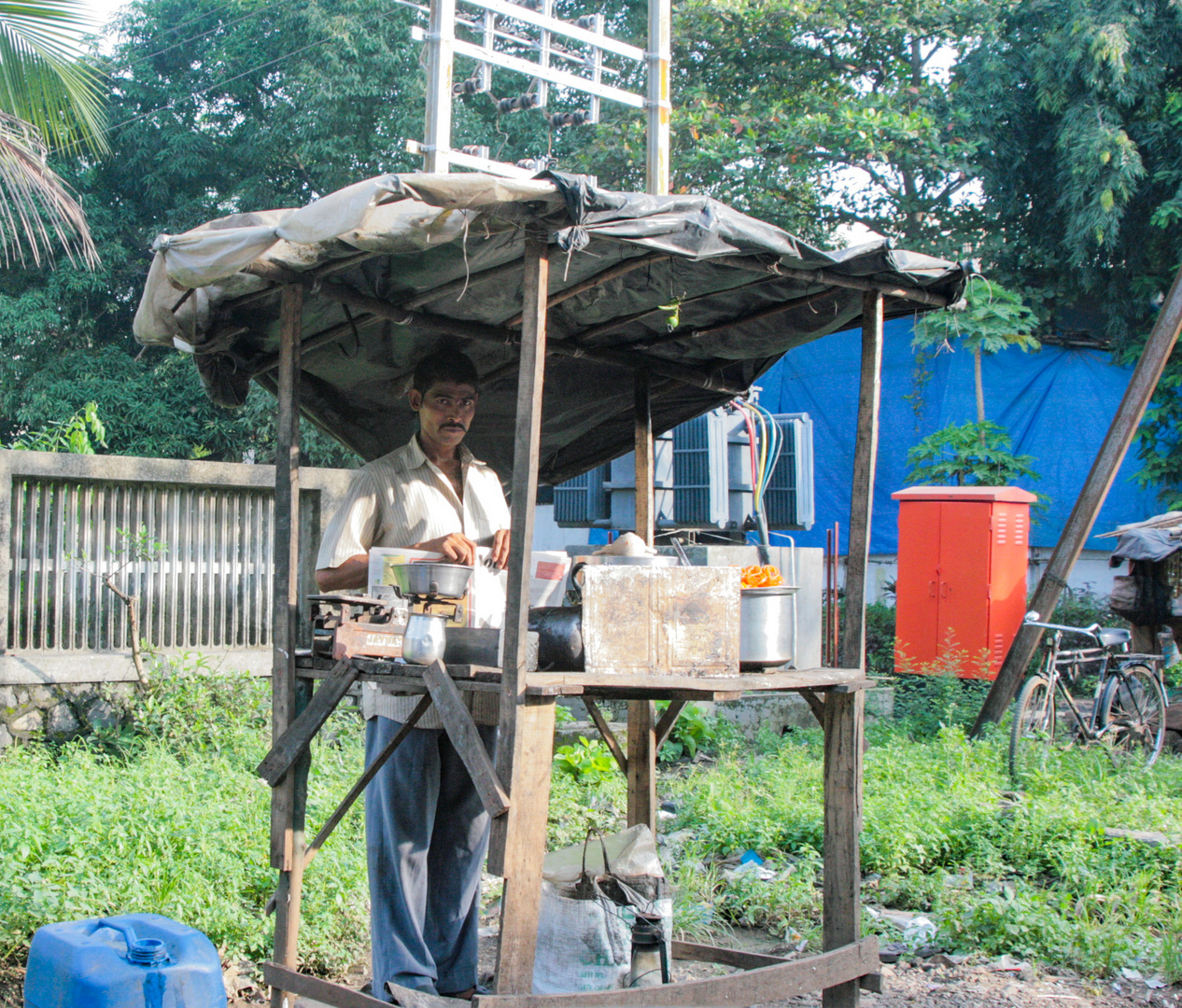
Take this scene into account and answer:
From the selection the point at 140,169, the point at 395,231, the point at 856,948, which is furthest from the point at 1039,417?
the point at 140,169

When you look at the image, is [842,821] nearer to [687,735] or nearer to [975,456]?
[687,735]

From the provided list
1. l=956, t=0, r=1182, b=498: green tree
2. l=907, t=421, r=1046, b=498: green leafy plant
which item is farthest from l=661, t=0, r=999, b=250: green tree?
l=907, t=421, r=1046, b=498: green leafy plant

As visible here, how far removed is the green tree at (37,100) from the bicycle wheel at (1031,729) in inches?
248

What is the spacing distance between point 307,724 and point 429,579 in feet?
2.25

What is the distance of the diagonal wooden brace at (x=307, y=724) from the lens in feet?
10.1

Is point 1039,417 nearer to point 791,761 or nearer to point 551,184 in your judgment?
point 791,761

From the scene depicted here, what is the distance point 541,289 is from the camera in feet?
9.41

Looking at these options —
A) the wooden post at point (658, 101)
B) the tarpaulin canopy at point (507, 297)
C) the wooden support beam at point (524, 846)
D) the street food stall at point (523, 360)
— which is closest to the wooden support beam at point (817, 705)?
the street food stall at point (523, 360)

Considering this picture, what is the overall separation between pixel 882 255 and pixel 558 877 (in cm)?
215

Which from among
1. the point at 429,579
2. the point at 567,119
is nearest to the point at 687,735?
the point at 429,579

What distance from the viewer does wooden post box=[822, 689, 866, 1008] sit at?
3357 mm

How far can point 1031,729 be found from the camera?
7.24 m

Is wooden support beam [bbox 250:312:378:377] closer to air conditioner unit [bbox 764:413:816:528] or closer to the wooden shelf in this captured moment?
the wooden shelf

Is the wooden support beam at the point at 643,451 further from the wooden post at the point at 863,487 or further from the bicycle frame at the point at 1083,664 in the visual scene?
the bicycle frame at the point at 1083,664
